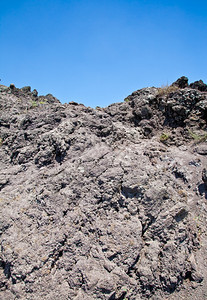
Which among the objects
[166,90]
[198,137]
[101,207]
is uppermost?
[166,90]

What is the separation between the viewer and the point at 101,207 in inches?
184

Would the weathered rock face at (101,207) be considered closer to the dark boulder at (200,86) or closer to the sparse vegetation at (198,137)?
the sparse vegetation at (198,137)

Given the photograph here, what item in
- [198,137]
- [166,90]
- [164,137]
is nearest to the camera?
[198,137]

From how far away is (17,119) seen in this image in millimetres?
7633

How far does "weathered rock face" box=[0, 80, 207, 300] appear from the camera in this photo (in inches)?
153

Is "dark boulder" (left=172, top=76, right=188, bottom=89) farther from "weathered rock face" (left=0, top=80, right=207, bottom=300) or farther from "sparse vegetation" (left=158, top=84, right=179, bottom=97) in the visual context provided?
"weathered rock face" (left=0, top=80, right=207, bottom=300)

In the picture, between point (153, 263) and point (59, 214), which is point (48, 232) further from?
point (153, 263)

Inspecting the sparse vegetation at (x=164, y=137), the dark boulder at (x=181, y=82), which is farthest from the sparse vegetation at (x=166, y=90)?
the sparse vegetation at (x=164, y=137)

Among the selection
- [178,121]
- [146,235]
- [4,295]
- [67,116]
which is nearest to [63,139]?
[67,116]

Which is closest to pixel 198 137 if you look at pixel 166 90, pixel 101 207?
pixel 166 90

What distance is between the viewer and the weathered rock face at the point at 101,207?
390 cm

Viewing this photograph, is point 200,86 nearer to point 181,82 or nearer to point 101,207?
point 181,82

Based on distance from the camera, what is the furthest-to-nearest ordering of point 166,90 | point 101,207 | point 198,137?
1. point 166,90
2. point 198,137
3. point 101,207

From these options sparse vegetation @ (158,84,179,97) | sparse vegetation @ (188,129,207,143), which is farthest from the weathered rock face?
sparse vegetation @ (158,84,179,97)
